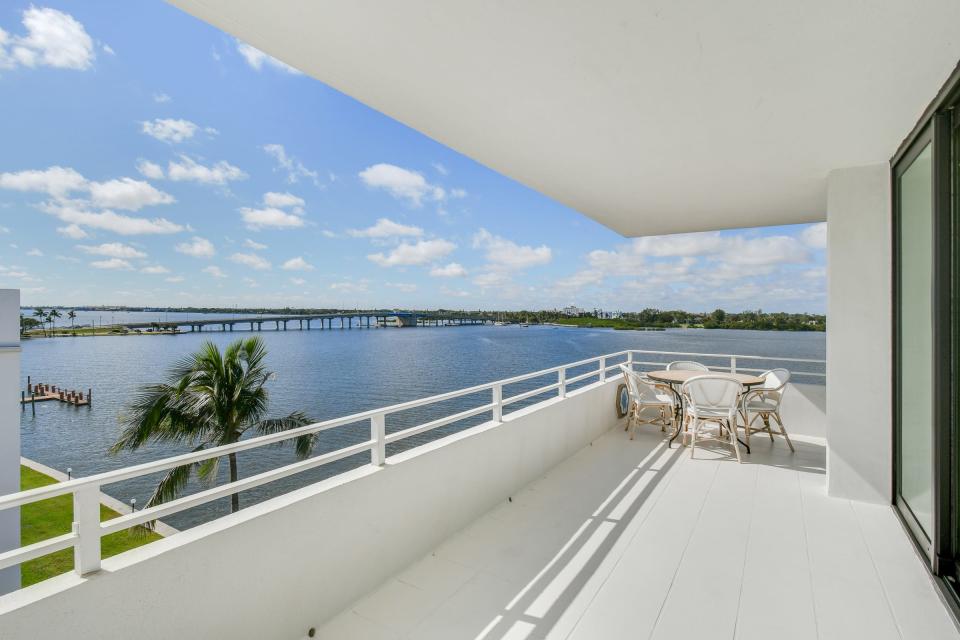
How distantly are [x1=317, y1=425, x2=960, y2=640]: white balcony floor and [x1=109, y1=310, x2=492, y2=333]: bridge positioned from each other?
34436mm

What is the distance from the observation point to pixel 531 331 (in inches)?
2621

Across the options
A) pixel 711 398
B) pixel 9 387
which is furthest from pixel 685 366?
pixel 9 387

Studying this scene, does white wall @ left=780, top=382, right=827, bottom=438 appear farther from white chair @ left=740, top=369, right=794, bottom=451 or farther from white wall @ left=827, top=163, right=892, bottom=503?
white wall @ left=827, top=163, right=892, bottom=503

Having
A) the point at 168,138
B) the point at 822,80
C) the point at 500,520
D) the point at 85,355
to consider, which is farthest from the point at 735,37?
the point at 85,355

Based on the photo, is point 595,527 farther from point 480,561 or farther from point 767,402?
point 767,402

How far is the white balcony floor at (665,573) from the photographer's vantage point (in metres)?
1.94

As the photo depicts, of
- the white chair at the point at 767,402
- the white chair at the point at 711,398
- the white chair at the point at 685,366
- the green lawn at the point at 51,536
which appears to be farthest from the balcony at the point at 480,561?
the green lawn at the point at 51,536

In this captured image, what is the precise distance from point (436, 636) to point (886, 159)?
12.5 feet

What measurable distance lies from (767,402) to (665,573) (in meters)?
3.30

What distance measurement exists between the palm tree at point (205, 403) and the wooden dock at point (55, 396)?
26959mm

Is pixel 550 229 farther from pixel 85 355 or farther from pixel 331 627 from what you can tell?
pixel 85 355

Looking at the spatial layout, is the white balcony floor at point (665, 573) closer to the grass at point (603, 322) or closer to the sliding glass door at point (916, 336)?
the sliding glass door at point (916, 336)

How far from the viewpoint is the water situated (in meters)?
21.1

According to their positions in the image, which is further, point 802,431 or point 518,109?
point 802,431
